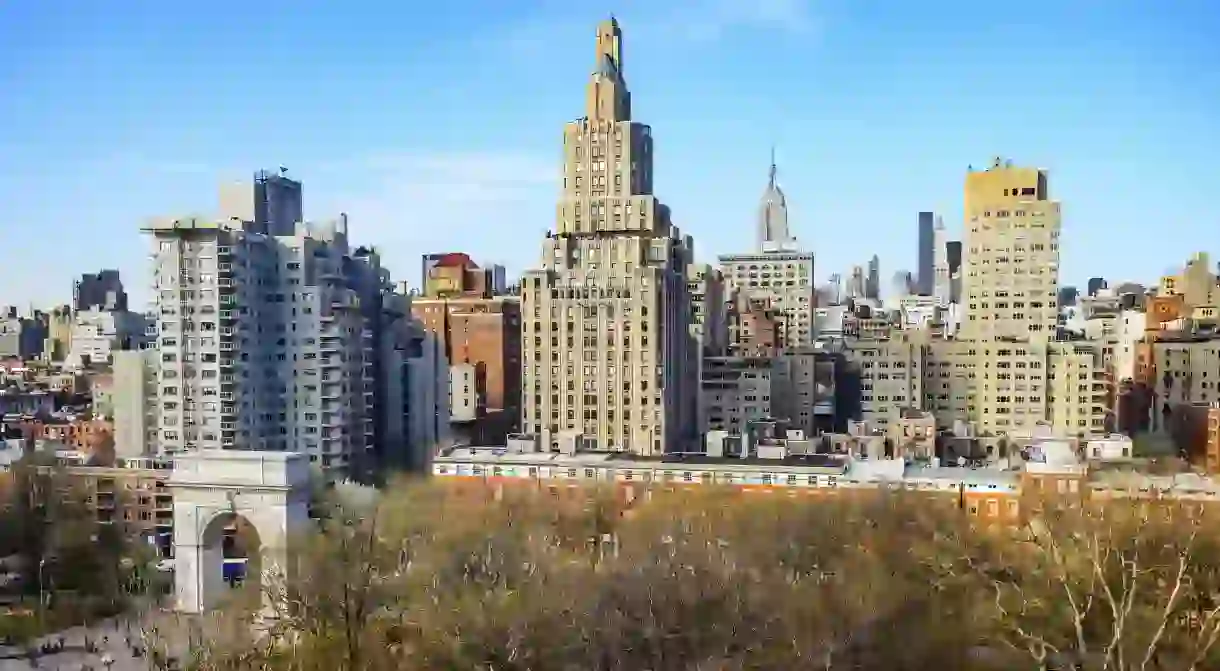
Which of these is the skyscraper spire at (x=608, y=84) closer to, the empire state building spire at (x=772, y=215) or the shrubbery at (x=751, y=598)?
the shrubbery at (x=751, y=598)

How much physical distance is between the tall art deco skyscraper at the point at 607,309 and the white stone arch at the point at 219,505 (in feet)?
39.0

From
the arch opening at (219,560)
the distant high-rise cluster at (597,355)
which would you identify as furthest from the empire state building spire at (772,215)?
Answer: the arch opening at (219,560)

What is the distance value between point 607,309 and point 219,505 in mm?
15859

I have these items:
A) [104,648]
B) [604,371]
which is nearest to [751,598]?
[104,648]

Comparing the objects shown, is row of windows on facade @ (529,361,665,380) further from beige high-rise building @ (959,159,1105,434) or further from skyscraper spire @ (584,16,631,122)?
beige high-rise building @ (959,159,1105,434)

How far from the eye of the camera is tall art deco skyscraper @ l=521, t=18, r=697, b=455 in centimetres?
3841

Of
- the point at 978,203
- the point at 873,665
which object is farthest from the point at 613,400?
the point at 873,665

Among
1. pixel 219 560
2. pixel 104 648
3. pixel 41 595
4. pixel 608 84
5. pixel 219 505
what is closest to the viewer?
pixel 104 648

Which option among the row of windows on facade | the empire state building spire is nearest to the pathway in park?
the row of windows on facade

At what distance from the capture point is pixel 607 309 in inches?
1521

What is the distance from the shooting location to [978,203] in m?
46.1

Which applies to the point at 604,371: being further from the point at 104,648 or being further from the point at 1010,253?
the point at 104,648

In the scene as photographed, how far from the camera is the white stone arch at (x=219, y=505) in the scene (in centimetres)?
2538

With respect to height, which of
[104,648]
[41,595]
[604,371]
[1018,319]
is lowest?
[104,648]
